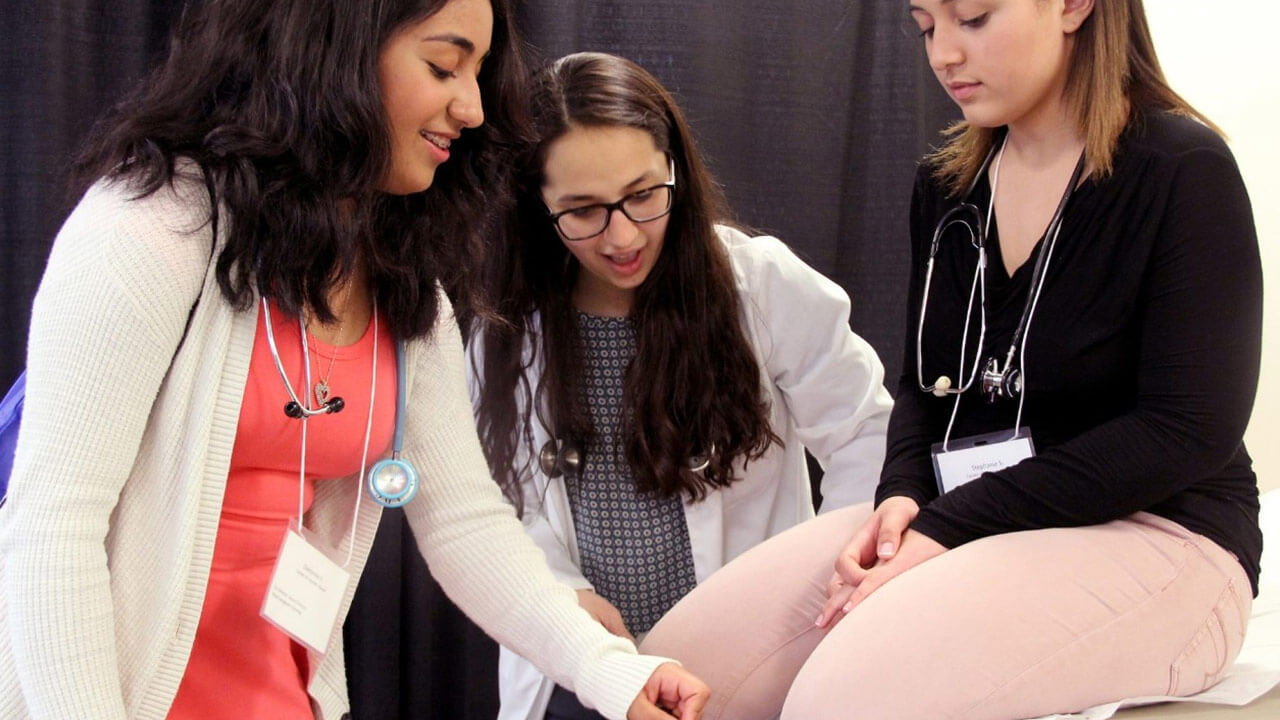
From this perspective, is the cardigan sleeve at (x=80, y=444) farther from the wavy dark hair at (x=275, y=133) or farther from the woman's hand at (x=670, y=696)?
the woman's hand at (x=670, y=696)

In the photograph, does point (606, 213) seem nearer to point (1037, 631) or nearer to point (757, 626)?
point (757, 626)

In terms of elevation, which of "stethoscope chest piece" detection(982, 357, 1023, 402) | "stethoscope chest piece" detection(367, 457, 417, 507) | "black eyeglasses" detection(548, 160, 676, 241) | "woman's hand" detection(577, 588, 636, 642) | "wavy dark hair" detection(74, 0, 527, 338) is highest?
"wavy dark hair" detection(74, 0, 527, 338)

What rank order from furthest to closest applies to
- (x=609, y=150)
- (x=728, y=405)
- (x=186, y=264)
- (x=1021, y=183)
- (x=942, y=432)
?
(x=728, y=405)
(x=609, y=150)
(x=942, y=432)
(x=1021, y=183)
(x=186, y=264)

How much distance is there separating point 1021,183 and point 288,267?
795mm

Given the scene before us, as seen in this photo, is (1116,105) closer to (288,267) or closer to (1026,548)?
(1026,548)

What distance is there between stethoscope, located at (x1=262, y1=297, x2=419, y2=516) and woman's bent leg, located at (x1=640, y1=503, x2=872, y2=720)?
37 centimetres

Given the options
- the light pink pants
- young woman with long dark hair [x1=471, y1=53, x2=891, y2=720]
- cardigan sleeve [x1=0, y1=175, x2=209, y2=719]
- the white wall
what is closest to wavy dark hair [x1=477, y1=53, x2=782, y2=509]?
young woman with long dark hair [x1=471, y1=53, x2=891, y2=720]

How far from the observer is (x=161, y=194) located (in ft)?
3.74

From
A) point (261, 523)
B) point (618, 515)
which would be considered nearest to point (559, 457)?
point (618, 515)

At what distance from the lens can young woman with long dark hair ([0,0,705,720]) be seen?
1.07 meters

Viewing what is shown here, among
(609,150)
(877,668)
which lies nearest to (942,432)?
(877,668)

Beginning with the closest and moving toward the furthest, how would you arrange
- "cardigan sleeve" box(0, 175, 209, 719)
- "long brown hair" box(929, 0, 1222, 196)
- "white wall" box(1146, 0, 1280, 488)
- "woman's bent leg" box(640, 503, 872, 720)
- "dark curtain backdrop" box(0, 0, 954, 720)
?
1. "cardigan sleeve" box(0, 175, 209, 719)
2. "long brown hair" box(929, 0, 1222, 196)
3. "woman's bent leg" box(640, 503, 872, 720)
4. "dark curtain backdrop" box(0, 0, 954, 720)
5. "white wall" box(1146, 0, 1280, 488)

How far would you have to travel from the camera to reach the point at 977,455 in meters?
1.37

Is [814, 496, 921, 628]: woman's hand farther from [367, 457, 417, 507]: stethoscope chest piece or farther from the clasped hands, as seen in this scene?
[367, 457, 417, 507]: stethoscope chest piece
